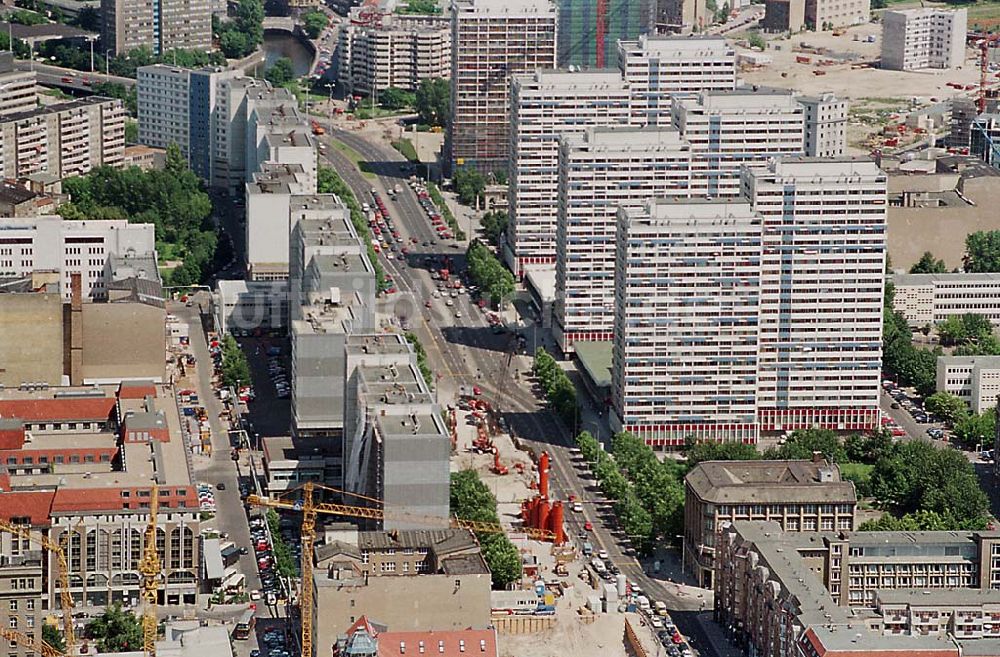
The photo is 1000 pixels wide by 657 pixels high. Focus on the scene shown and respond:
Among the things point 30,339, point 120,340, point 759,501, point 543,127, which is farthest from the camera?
point 543,127

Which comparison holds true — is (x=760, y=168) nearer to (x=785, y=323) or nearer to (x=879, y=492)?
(x=785, y=323)

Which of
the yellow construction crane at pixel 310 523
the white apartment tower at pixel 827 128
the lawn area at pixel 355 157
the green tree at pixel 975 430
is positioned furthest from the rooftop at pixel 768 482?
the lawn area at pixel 355 157

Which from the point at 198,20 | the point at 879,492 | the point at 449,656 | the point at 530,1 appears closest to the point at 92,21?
the point at 198,20

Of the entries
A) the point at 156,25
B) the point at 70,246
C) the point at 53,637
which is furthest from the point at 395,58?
the point at 53,637

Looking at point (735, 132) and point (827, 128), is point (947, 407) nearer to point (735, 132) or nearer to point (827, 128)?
point (735, 132)

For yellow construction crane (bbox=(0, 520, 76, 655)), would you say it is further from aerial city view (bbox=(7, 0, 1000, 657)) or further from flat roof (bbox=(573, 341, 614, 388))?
flat roof (bbox=(573, 341, 614, 388))

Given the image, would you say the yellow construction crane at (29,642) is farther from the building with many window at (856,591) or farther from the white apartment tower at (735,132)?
the white apartment tower at (735,132)
